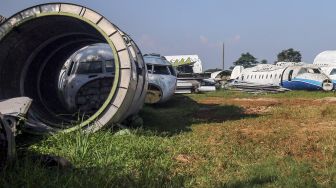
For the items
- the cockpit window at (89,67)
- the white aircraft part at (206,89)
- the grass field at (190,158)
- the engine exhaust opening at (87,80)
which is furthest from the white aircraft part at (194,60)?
the grass field at (190,158)

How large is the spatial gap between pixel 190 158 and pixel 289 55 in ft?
279

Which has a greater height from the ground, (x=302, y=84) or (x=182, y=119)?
(x=302, y=84)

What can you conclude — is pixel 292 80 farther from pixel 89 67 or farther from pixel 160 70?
pixel 89 67

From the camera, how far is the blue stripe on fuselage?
33.8 meters

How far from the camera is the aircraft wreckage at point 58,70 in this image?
34.3 ft

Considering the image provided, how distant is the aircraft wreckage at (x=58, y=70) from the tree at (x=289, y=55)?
253 feet

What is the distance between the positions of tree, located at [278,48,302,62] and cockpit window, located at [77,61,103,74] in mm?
77296

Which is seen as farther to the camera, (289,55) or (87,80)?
(289,55)

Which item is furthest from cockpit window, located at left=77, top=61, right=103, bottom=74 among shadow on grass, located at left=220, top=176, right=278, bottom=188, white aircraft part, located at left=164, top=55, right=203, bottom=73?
white aircraft part, located at left=164, top=55, right=203, bottom=73

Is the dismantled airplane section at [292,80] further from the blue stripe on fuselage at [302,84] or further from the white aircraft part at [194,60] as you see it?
the white aircraft part at [194,60]

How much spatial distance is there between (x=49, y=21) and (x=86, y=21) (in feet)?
5.00

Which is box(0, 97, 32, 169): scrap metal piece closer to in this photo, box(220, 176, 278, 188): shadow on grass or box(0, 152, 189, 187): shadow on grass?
box(0, 152, 189, 187): shadow on grass

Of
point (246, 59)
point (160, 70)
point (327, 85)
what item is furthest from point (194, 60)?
point (246, 59)

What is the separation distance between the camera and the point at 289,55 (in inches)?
3541
